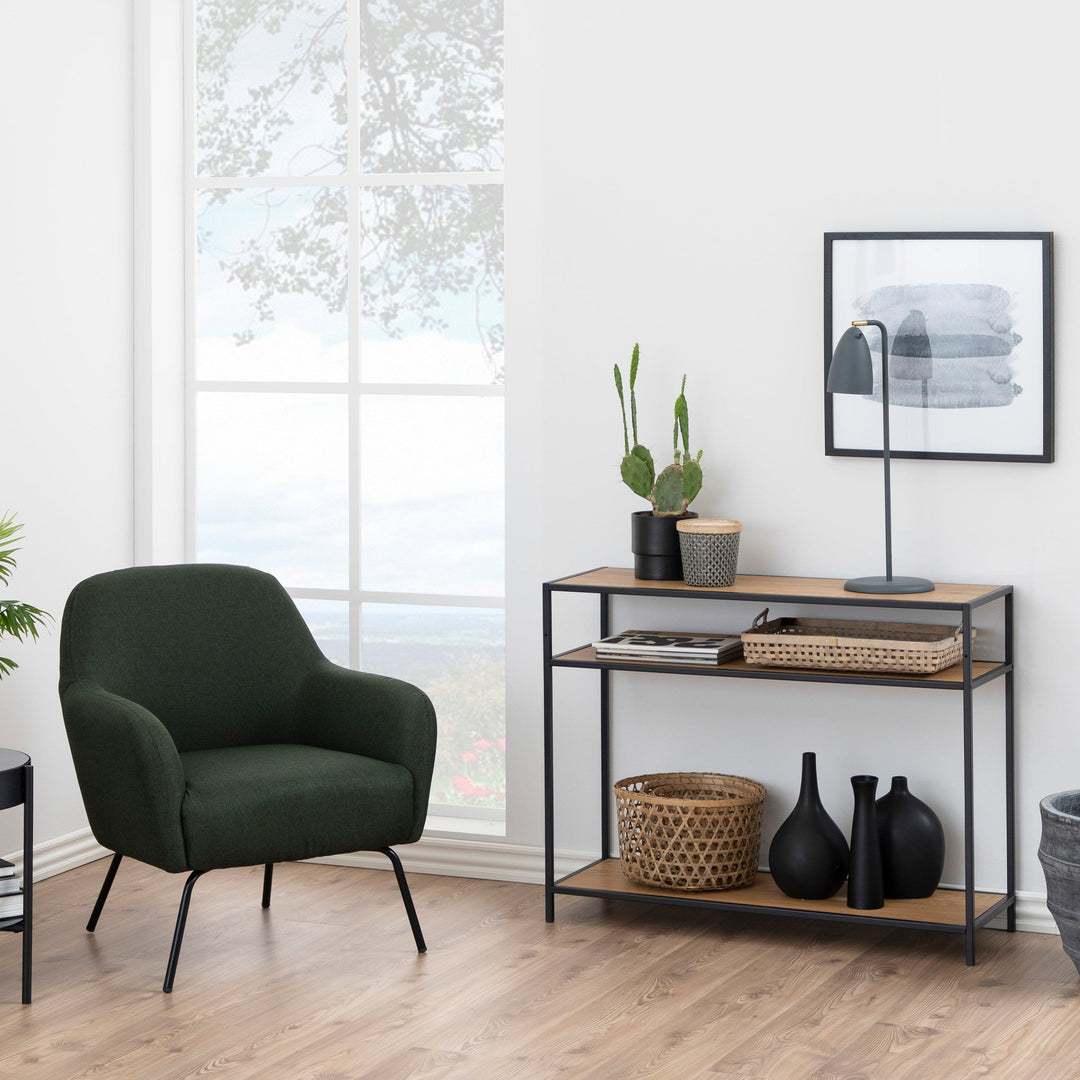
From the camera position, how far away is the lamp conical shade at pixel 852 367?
358 cm

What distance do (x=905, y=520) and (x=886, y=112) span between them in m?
0.94

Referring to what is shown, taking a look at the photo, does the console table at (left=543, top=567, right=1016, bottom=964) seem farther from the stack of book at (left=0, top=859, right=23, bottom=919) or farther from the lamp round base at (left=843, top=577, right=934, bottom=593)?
the stack of book at (left=0, top=859, right=23, bottom=919)

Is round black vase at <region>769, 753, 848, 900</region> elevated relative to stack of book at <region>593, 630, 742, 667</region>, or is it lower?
lower

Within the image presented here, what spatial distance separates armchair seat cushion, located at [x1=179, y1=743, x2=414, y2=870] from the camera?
3.37 meters

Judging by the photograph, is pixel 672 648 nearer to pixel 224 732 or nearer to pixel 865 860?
pixel 865 860

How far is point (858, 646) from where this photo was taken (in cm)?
356

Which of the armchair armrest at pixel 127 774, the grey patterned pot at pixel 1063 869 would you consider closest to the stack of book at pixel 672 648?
the grey patterned pot at pixel 1063 869

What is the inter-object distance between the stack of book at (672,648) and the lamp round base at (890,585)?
311 mm

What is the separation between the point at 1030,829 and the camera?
380cm

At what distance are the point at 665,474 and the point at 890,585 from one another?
0.60 m

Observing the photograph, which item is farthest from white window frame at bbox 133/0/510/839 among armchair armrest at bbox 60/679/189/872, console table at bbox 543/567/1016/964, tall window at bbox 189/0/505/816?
armchair armrest at bbox 60/679/189/872

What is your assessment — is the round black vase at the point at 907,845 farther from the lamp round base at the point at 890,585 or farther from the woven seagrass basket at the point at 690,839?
the lamp round base at the point at 890,585

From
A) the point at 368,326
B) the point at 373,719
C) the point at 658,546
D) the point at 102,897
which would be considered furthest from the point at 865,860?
the point at 368,326

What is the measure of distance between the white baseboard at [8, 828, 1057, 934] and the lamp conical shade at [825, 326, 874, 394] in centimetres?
140
